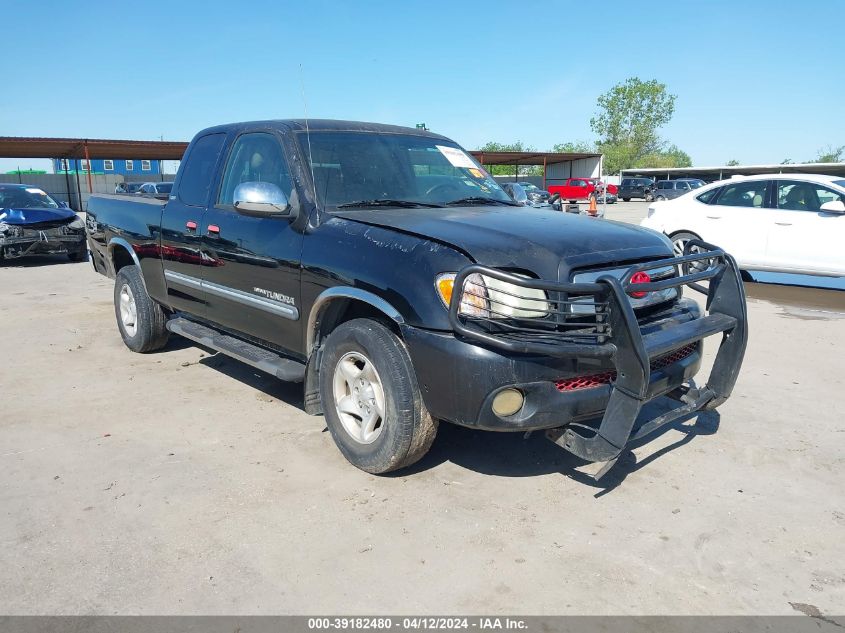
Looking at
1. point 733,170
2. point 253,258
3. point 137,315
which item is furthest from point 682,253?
point 733,170

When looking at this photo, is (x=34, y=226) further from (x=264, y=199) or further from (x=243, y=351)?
(x=264, y=199)

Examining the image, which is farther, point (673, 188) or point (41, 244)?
point (673, 188)

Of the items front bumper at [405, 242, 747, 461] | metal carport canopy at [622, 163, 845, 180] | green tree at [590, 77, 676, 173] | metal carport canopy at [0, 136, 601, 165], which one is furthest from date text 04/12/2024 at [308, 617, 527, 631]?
green tree at [590, 77, 676, 173]

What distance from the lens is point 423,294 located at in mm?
3109

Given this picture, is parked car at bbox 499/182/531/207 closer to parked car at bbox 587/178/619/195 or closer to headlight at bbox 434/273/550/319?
headlight at bbox 434/273/550/319

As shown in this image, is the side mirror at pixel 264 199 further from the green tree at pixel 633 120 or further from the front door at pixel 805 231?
the green tree at pixel 633 120

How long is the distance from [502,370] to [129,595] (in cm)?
177

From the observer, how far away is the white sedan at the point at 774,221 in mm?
8797

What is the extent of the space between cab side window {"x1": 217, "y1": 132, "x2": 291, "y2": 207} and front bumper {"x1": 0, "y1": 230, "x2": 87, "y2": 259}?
9460 mm

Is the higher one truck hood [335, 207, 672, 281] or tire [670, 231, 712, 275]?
truck hood [335, 207, 672, 281]

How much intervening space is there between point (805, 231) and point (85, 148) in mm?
33389

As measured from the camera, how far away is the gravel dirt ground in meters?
2.65

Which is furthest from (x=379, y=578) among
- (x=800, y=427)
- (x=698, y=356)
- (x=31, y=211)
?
(x=31, y=211)

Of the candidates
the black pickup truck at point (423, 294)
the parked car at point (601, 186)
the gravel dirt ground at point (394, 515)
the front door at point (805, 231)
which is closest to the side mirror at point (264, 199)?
the black pickup truck at point (423, 294)
